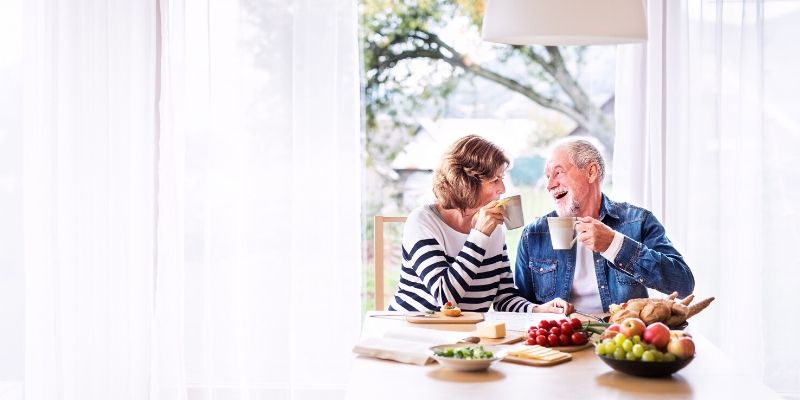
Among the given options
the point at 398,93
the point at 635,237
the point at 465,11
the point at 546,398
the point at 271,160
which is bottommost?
the point at 546,398

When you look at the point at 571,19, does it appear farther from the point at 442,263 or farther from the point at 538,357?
the point at 442,263

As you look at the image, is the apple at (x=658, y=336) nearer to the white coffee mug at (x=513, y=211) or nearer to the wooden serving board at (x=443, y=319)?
the wooden serving board at (x=443, y=319)

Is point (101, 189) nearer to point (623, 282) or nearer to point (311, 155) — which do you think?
point (311, 155)

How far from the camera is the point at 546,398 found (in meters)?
1.82

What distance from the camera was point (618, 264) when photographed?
276 cm

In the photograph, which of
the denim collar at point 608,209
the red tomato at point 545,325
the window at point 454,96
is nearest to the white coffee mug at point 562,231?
the red tomato at point 545,325

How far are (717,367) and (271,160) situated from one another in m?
1.93

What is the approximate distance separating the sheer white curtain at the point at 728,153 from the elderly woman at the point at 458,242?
2.71 ft

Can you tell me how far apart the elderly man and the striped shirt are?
3.8 inches

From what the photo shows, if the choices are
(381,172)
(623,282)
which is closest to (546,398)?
(623,282)

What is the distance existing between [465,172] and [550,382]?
1115mm

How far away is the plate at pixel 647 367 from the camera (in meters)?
1.92

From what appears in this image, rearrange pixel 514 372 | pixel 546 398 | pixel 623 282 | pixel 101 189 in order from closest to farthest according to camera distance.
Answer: pixel 546 398, pixel 514 372, pixel 623 282, pixel 101 189

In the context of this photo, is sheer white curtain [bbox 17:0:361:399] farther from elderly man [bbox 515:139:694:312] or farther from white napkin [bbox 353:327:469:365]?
white napkin [bbox 353:327:469:365]
